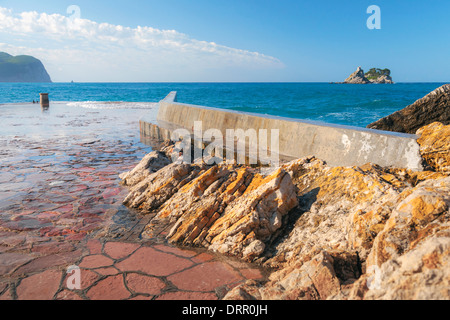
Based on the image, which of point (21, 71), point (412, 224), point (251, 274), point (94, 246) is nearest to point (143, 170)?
point (94, 246)

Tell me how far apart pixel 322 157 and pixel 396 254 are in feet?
9.00

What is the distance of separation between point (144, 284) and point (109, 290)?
28cm

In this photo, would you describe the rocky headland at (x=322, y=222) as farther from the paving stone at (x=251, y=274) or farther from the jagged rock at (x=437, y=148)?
the paving stone at (x=251, y=274)

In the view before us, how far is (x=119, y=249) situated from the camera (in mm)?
3100

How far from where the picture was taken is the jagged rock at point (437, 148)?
10.9ft

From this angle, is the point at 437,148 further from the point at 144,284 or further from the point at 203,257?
the point at 144,284

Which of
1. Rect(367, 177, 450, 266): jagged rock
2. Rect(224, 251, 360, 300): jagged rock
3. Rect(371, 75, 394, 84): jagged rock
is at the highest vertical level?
Rect(371, 75, 394, 84): jagged rock

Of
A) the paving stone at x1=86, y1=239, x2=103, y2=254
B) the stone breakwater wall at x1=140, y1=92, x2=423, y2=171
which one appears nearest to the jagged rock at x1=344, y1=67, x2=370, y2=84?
the stone breakwater wall at x1=140, y1=92, x2=423, y2=171

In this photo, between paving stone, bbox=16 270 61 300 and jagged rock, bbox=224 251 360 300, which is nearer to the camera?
jagged rock, bbox=224 251 360 300

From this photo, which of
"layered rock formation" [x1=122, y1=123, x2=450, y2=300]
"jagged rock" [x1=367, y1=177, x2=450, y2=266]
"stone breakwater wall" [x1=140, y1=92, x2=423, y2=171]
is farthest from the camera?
"stone breakwater wall" [x1=140, y1=92, x2=423, y2=171]

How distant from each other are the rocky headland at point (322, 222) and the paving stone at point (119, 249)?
314mm

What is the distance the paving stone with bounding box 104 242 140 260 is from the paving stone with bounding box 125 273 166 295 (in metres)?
0.39

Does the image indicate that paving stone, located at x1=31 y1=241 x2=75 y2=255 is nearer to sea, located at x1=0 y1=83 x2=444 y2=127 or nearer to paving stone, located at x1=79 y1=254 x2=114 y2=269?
paving stone, located at x1=79 y1=254 x2=114 y2=269

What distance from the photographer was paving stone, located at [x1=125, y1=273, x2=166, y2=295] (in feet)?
7.97
